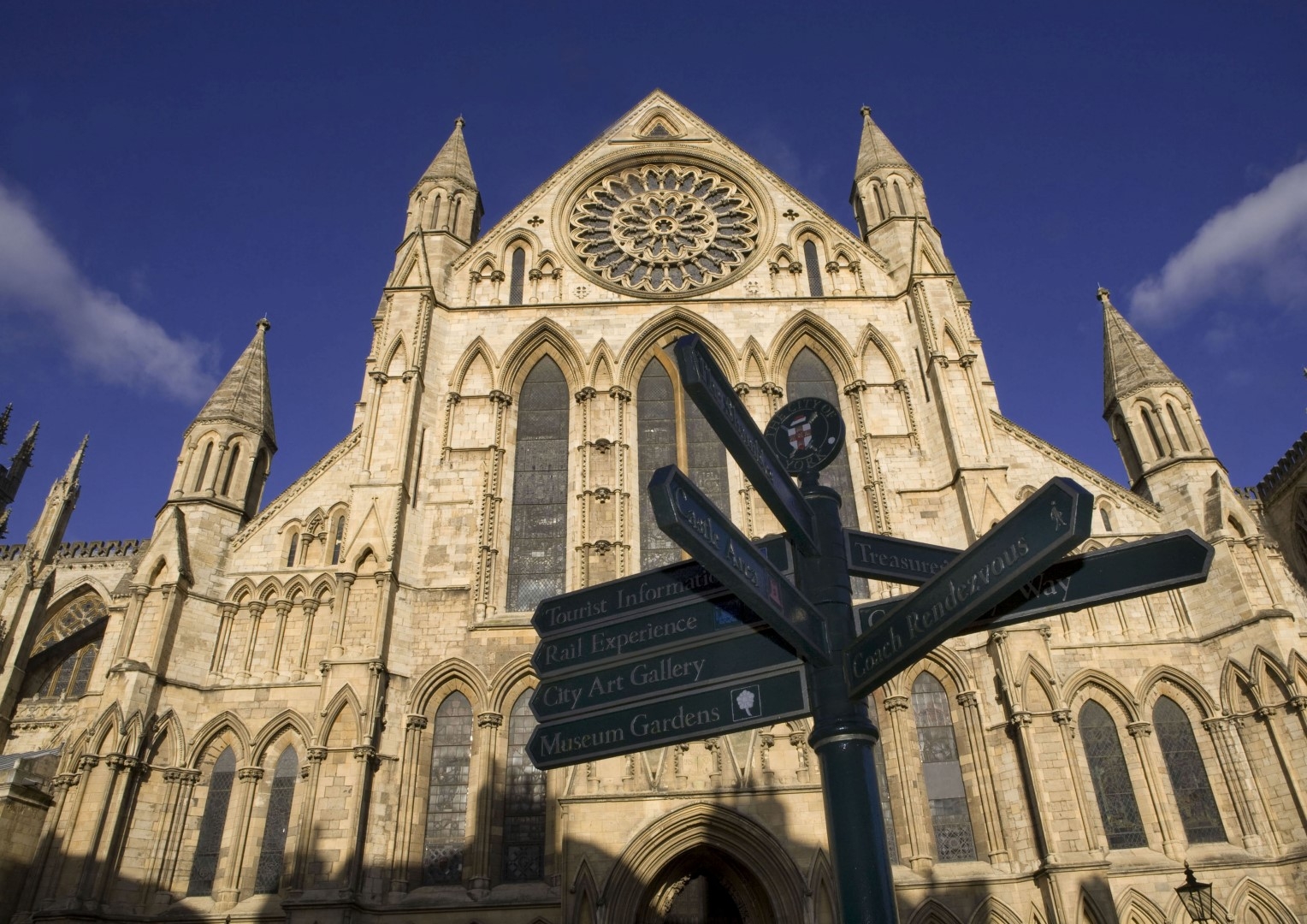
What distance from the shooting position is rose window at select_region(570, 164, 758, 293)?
72.1ft

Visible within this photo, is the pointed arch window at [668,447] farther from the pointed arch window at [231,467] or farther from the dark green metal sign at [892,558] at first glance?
the dark green metal sign at [892,558]

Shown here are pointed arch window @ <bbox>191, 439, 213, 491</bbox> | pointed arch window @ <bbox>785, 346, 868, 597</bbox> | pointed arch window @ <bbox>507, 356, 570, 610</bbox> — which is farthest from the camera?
pointed arch window @ <bbox>785, 346, 868, 597</bbox>

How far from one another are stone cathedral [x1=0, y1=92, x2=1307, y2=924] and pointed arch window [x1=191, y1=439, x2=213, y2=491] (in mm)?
67

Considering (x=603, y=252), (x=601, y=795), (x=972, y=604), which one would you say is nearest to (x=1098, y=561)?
(x=972, y=604)

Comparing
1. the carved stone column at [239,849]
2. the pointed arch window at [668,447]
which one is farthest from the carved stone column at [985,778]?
the carved stone column at [239,849]

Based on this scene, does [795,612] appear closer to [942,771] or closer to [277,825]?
[942,771]

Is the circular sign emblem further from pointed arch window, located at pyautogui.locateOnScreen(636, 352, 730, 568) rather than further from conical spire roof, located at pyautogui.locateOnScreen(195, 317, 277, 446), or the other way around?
conical spire roof, located at pyautogui.locateOnScreen(195, 317, 277, 446)

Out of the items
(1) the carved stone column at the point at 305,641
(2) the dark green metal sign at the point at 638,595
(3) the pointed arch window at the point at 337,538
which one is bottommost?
(2) the dark green metal sign at the point at 638,595

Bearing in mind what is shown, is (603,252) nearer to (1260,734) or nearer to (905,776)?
(905,776)

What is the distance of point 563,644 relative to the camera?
16.7ft

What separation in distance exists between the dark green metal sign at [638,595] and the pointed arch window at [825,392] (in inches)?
527

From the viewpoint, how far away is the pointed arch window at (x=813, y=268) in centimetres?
2125

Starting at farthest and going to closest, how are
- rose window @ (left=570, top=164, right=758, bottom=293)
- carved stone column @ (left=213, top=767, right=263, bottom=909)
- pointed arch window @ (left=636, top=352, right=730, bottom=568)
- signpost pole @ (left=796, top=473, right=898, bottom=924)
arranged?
rose window @ (left=570, top=164, right=758, bottom=293)
pointed arch window @ (left=636, top=352, right=730, bottom=568)
carved stone column @ (left=213, top=767, right=263, bottom=909)
signpost pole @ (left=796, top=473, right=898, bottom=924)

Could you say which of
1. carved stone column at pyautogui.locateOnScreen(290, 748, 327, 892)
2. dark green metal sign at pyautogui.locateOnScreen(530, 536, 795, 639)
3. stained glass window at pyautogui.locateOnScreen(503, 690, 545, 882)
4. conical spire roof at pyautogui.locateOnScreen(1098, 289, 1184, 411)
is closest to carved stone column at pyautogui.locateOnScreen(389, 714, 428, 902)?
carved stone column at pyautogui.locateOnScreen(290, 748, 327, 892)
